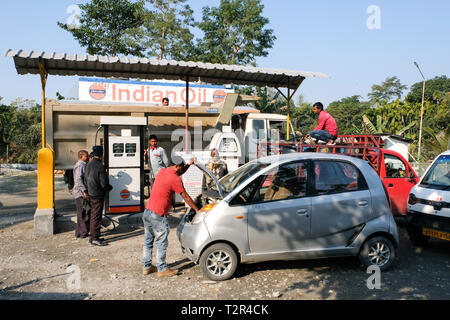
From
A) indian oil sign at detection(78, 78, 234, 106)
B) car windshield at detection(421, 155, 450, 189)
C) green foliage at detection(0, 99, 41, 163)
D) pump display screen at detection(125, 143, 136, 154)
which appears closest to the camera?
car windshield at detection(421, 155, 450, 189)

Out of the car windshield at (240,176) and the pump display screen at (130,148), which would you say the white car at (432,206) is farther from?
the pump display screen at (130,148)

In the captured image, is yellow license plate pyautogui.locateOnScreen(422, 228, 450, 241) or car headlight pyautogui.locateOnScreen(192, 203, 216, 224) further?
yellow license plate pyautogui.locateOnScreen(422, 228, 450, 241)

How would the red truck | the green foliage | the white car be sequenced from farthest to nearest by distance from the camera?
the green foliage
the red truck
the white car

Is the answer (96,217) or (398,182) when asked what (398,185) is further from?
(96,217)

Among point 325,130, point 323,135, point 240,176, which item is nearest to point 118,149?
point 240,176

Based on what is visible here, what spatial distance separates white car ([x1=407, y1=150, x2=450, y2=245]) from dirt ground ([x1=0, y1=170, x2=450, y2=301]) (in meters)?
0.44

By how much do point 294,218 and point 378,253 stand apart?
1.50 m

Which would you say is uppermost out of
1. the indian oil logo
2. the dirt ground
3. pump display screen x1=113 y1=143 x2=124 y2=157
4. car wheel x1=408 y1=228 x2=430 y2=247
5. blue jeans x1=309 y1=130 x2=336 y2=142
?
the indian oil logo

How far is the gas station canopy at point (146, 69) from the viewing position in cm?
804

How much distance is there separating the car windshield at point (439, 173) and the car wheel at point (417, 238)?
94 centimetres

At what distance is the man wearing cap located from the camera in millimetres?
7141

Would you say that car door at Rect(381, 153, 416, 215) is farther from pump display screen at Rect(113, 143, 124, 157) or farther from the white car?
pump display screen at Rect(113, 143, 124, 157)

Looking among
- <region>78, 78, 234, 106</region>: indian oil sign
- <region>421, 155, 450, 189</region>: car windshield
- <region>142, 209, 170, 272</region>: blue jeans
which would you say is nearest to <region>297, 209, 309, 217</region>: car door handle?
<region>142, 209, 170, 272</region>: blue jeans
